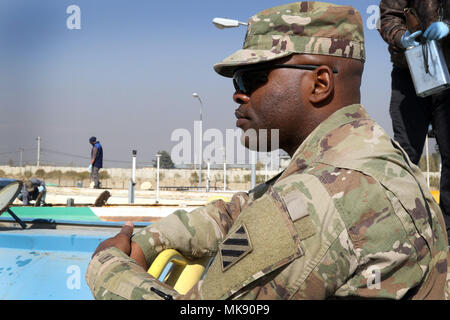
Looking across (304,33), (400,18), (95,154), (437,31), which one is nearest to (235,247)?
(304,33)

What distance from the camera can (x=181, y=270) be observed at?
5.51 feet

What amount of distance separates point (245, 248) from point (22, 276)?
306 cm

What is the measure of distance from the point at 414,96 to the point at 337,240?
266 centimetres

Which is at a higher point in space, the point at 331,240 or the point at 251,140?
the point at 251,140

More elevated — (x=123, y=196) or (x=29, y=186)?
(x=29, y=186)

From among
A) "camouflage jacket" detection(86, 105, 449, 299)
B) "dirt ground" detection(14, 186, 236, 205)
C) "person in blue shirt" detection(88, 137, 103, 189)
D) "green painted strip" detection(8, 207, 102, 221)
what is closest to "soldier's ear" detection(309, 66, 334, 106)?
"camouflage jacket" detection(86, 105, 449, 299)

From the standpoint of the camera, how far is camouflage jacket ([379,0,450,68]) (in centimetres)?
303

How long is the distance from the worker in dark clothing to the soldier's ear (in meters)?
1.98

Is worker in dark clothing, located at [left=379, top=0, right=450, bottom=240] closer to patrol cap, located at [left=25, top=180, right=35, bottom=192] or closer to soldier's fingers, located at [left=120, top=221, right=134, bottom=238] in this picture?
soldier's fingers, located at [left=120, top=221, right=134, bottom=238]

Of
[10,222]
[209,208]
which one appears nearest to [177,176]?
[10,222]

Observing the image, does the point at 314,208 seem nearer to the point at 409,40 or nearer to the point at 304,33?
the point at 304,33

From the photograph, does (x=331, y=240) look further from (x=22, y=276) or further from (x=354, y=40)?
(x=22, y=276)

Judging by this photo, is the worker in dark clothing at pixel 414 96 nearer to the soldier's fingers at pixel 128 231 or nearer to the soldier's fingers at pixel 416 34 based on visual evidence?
the soldier's fingers at pixel 416 34

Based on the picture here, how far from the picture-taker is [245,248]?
1023mm
